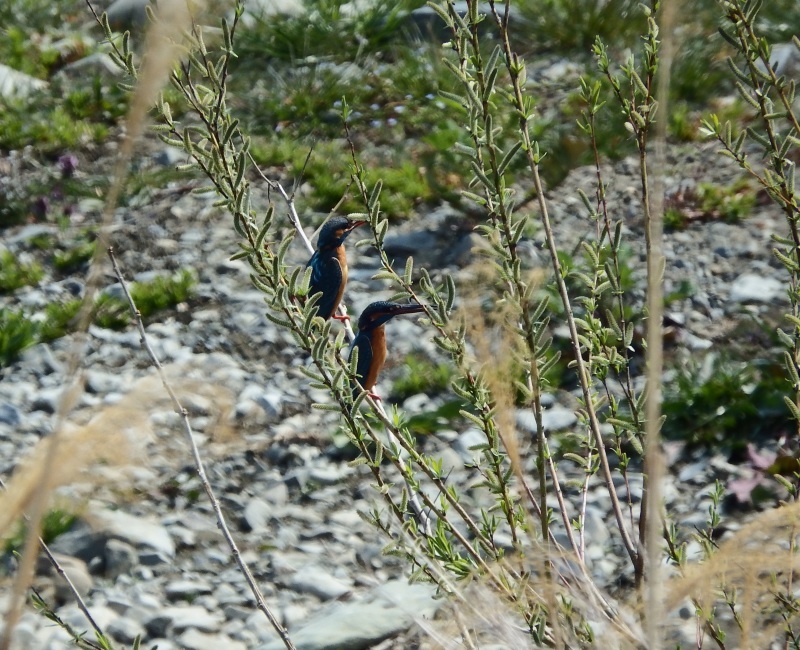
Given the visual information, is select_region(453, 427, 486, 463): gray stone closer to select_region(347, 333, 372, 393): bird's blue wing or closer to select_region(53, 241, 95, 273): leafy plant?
select_region(347, 333, 372, 393): bird's blue wing

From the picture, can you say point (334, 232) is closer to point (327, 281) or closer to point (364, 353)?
point (327, 281)

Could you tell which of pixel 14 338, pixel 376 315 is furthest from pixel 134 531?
pixel 14 338

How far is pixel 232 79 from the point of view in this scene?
709 centimetres

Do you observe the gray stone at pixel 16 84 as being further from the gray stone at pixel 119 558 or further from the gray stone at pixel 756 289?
the gray stone at pixel 756 289

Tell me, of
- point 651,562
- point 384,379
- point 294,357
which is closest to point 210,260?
point 294,357

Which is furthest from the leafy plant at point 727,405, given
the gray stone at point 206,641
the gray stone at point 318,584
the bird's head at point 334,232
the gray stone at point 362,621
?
the gray stone at point 206,641

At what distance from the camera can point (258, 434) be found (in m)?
4.20

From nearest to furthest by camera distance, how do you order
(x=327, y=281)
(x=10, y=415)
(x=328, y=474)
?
(x=327, y=281) → (x=328, y=474) → (x=10, y=415)

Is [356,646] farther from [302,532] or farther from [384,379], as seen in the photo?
[384,379]

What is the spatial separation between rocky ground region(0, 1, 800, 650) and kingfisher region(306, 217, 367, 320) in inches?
17.5

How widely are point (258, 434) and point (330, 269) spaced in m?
1.34

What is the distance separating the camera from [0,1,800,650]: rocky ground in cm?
327

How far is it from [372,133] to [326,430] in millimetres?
2635

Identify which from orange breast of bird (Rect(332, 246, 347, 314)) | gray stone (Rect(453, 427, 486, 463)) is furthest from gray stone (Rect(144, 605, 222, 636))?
gray stone (Rect(453, 427, 486, 463))
